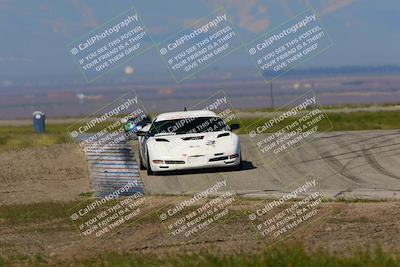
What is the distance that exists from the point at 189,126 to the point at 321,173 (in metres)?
3.26

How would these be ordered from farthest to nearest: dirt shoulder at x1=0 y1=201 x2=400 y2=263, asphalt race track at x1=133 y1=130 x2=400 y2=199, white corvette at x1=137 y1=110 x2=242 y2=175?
white corvette at x1=137 y1=110 x2=242 y2=175 → asphalt race track at x1=133 y1=130 x2=400 y2=199 → dirt shoulder at x1=0 y1=201 x2=400 y2=263

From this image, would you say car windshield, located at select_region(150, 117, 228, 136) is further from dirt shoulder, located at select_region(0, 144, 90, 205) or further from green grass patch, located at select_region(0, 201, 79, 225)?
green grass patch, located at select_region(0, 201, 79, 225)

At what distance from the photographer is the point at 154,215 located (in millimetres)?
17031

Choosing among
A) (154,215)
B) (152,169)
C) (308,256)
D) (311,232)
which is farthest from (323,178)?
(308,256)

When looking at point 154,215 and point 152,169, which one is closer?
point 154,215

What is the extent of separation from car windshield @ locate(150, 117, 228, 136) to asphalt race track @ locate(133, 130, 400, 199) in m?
0.97

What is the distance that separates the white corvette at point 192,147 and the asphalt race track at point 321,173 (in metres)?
0.29

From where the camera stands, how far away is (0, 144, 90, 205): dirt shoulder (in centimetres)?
2209

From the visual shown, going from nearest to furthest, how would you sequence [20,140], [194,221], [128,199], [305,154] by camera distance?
[194,221], [128,199], [305,154], [20,140]

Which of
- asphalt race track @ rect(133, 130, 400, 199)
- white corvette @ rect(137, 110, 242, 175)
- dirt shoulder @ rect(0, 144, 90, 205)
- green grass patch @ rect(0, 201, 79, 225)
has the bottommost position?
asphalt race track @ rect(133, 130, 400, 199)

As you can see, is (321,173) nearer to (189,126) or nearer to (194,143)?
(194,143)

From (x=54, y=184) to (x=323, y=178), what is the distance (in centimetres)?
653

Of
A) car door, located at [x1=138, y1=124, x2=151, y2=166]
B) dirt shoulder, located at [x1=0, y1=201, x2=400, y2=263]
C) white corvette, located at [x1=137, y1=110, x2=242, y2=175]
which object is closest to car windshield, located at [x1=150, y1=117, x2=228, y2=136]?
white corvette, located at [x1=137, y1=110, x2=242, y2=175]

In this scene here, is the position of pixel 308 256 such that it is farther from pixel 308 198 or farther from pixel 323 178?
pixel 323 178
